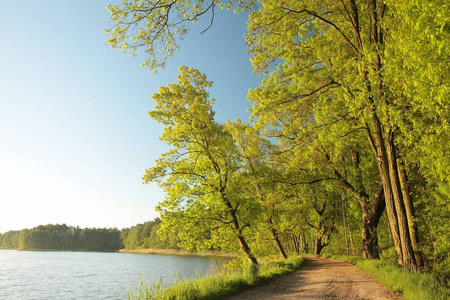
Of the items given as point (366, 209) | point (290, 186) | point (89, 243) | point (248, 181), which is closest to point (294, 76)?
point (248, 181)

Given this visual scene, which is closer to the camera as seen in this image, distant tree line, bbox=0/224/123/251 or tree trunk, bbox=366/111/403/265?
tree trunk, bbox=366/111/403/265

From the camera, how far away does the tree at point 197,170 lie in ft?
41.5

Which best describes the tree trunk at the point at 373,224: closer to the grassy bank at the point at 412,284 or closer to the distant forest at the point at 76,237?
the grassy bank at the point at 412,284

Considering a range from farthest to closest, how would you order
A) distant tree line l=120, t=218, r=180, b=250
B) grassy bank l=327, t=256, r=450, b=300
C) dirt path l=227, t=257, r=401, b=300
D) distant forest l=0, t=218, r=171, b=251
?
distant forest l=0, t=218, r=171, b=251 < distant tree line l=120, t=218, r=180, b=250 < dirt path l=227, t=257, r=401, b=300 < grassy bank l=327, t=256, r=450, b=300

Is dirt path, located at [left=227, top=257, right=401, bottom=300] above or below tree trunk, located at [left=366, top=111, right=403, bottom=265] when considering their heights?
below

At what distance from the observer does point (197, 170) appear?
13156mm

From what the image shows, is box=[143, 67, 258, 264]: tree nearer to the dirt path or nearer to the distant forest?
the dirt path

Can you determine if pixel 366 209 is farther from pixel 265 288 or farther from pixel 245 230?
pixel 265 288

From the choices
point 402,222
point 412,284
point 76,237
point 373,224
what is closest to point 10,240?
point 76,237

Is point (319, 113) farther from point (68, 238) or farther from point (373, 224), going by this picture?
point (68, 238)

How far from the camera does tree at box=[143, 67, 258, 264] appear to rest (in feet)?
41.5

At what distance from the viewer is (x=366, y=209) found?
15.8m

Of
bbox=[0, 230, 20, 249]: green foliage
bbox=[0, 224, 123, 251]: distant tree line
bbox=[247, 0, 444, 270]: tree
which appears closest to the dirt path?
bbox=[247, 0, 444, 270]: tree

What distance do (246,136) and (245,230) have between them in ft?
29.3
